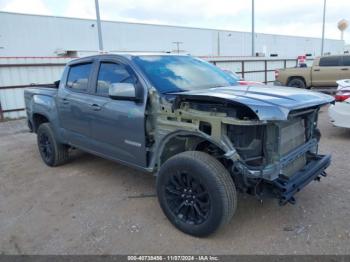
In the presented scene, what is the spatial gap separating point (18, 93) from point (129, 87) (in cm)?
878

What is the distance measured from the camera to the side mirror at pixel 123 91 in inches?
140

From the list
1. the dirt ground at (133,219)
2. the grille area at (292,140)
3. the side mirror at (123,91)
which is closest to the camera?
the dirt ground at (133,219)

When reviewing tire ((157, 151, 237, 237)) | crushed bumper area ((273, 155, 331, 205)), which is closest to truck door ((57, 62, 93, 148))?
tire ((157, 151, 237, 237))

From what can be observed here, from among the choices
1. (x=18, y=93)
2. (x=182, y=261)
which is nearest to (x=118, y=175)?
(x=182, y=261)

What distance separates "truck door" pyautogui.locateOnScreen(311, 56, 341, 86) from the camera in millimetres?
13695

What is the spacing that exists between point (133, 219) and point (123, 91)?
1.43 metres

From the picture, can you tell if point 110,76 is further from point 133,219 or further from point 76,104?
point 133,219

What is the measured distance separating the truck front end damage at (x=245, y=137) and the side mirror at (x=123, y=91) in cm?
32

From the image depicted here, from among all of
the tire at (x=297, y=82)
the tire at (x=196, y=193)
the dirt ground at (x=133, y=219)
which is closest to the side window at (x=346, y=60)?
the tire at (x=297, y=82)

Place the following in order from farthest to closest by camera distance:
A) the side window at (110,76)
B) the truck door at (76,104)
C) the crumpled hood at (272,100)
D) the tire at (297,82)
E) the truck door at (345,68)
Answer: the tire at (297,82) → the truck door at (345,68) → the truck door at (76,104) → the side window at (110,76) → the crumpled hood at (272,100)

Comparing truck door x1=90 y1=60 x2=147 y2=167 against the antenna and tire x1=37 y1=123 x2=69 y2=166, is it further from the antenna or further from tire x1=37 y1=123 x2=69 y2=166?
the antenna

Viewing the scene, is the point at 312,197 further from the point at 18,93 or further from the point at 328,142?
the point at 18,93

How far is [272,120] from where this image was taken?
2715 mm

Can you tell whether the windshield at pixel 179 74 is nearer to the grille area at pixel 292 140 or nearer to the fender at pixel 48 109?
the grille area at pixel 292 140
